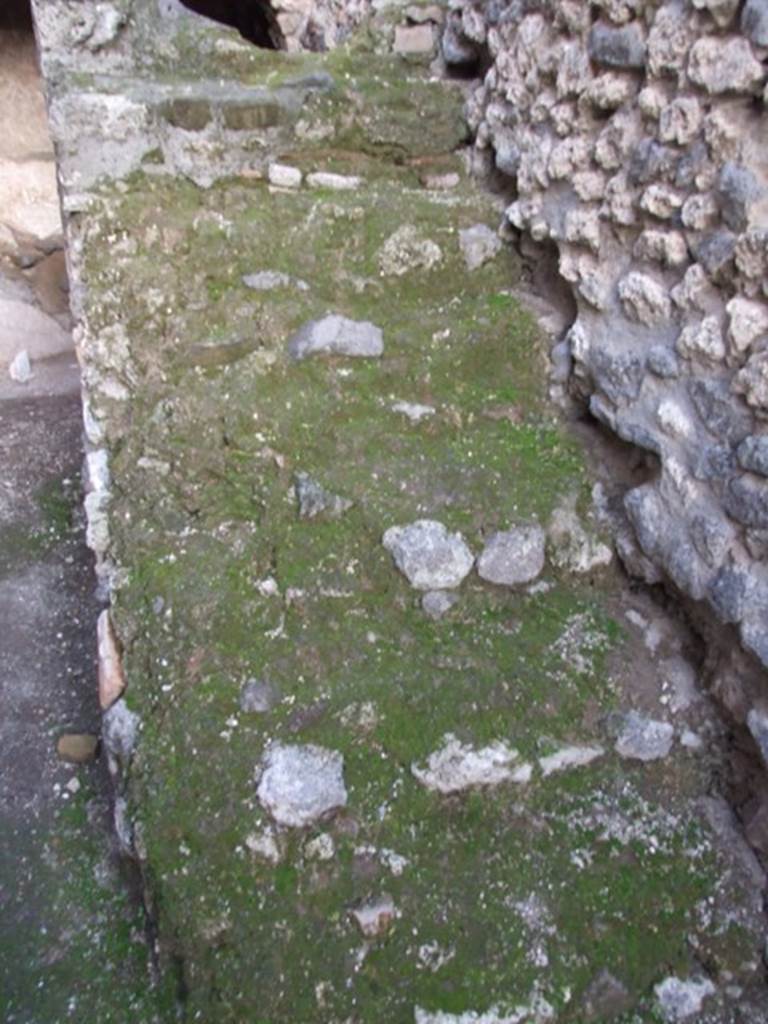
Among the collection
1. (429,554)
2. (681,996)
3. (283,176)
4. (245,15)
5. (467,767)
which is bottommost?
(681,996)

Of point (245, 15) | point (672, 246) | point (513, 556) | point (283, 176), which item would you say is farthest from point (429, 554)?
point (245, 15)

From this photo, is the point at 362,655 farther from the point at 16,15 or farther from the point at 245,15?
the point at 245,15

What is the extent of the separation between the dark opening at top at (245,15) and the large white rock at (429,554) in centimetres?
443

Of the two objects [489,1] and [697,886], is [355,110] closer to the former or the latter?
[489,1]

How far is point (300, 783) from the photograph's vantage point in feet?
5.61

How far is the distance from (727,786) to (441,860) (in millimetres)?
637

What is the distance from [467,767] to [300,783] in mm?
347

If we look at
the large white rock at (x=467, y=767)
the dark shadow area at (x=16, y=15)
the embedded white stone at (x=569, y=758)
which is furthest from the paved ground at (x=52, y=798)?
the dark shadow area at (x=16, y=15)

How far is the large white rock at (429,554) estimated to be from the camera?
2.02 m

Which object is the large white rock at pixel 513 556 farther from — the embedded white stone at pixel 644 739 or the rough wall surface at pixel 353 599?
the embedded white stone at pixel 644 739

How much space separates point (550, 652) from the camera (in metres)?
1.92

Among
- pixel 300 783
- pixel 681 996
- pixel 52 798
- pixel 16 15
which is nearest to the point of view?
pixel 681 996

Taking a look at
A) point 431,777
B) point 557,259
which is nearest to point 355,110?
point 557,259

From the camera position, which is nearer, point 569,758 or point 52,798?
point 569,758
